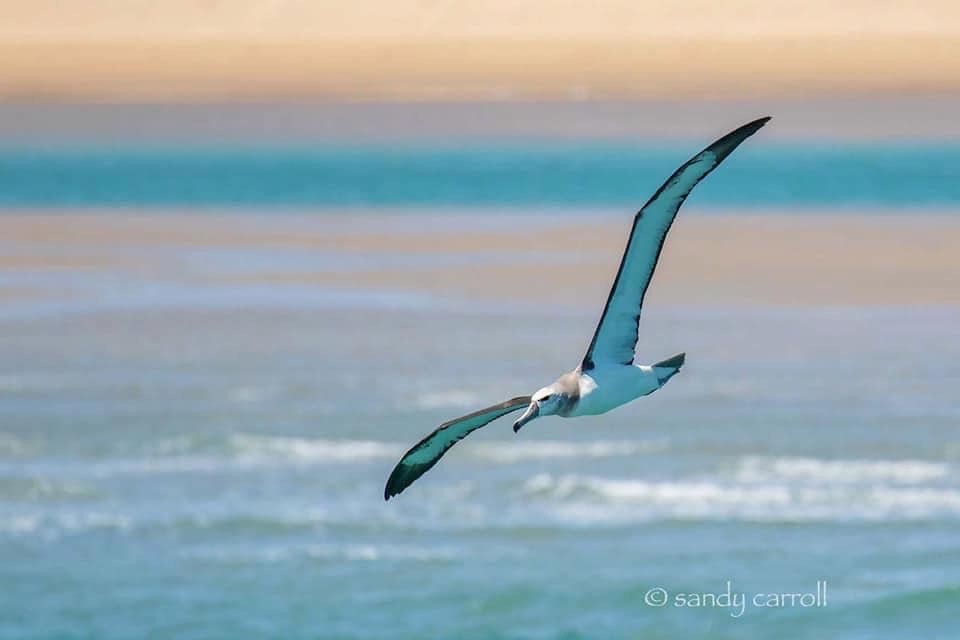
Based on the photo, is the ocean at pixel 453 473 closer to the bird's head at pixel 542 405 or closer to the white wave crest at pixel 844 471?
the white wave crest at pixel 844 471

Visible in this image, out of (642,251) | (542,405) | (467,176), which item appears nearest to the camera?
(642,251)

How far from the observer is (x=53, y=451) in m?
25.2

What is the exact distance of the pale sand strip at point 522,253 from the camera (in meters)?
36.1

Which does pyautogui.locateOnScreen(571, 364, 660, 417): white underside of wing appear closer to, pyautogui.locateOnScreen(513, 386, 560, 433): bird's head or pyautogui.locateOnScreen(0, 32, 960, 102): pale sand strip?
pyautogui.locateOnScreen(513, 386, 560, 433): bird's head

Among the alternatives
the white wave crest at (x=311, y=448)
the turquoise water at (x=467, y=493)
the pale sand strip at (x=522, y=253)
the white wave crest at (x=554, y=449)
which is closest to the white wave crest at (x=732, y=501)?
the turquoise water at (x=467, y=493)

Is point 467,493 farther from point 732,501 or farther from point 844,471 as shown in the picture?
point 844,471

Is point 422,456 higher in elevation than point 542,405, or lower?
lower

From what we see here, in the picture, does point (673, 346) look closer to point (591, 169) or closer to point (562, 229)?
point (562, 229)

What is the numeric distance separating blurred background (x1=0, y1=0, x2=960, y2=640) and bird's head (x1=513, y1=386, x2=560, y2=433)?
6881mm

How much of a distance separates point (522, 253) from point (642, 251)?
28.1m

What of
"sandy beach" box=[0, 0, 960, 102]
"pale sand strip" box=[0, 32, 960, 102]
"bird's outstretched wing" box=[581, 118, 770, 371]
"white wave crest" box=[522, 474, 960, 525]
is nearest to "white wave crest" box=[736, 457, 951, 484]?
"white wave crest" box=[522, 474, 960, 525]

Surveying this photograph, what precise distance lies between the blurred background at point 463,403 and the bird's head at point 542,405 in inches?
271

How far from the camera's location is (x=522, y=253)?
42.1 m

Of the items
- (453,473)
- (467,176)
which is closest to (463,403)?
(453,473)
